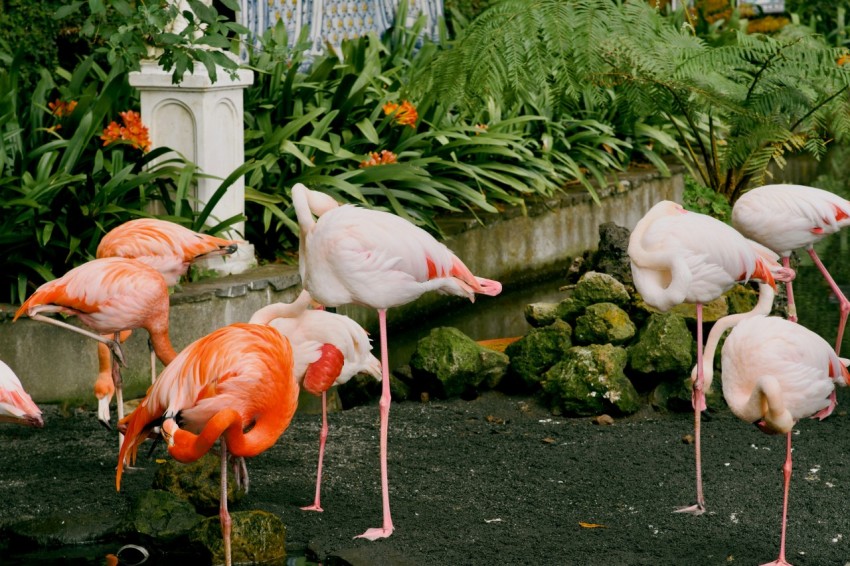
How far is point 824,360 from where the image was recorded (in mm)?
4492

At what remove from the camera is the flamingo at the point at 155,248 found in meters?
5.60

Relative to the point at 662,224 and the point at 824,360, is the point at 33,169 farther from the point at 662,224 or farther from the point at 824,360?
the point at 824,360

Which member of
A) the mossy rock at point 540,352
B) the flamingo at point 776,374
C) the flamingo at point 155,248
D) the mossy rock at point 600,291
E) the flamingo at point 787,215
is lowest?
the mossy rock at point 540,352

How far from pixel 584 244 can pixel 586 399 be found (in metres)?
3.76

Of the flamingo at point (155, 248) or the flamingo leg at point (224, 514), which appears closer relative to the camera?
the flamingo leg at point (224, 514)

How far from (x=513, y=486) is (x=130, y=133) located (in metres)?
3.19

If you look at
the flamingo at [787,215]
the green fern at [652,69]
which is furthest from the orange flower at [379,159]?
the flamingo at [787,215]

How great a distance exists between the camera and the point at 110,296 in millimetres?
5125

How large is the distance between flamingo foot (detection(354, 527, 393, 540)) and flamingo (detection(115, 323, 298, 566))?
566 mm

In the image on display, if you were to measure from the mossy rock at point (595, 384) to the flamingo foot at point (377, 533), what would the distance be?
1.83 m

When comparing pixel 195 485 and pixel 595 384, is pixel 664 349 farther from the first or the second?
pixel 195 485

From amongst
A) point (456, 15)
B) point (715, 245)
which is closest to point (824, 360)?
point (715, 245)

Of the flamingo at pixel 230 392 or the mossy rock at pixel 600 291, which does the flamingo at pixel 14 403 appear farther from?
the mossy rock at pixel 600 291

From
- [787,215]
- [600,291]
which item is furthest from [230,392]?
[787,215]
